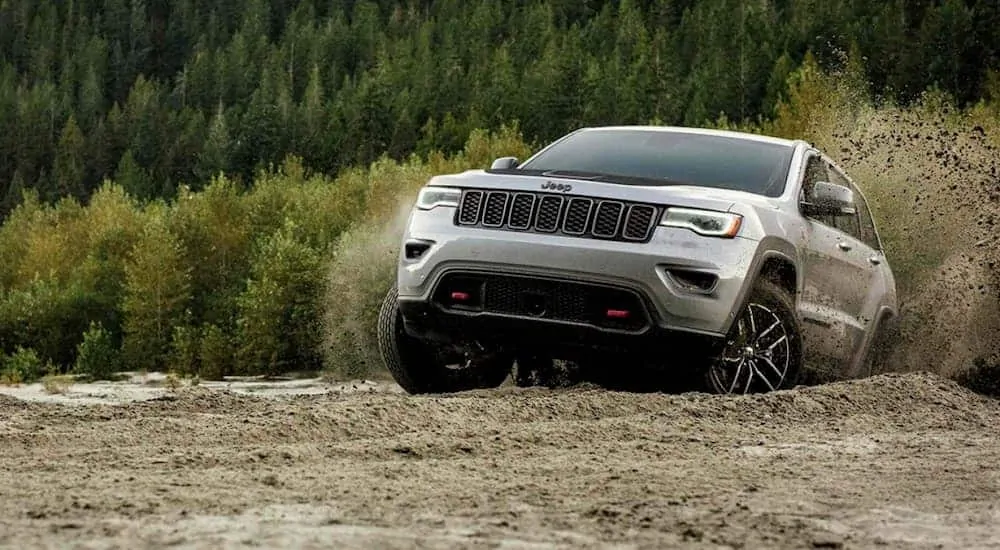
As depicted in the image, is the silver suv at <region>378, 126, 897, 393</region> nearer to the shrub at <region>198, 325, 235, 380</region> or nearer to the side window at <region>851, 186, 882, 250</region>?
the side window at <region>851, 186, 882, 250</region>

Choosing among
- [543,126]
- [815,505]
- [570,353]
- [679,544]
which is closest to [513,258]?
[570,353]

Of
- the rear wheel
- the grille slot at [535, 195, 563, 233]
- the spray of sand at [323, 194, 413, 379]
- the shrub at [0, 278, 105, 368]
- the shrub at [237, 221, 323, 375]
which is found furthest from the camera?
the shrub at [0, 278, 105, 368]

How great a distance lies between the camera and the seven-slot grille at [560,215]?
783cm

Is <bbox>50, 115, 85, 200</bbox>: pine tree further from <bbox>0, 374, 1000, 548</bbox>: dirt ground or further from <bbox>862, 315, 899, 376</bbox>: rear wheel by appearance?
<bbox>0, 374, 1000, 548</bbox>: dirt ground

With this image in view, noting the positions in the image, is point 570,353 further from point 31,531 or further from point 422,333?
point 31,531

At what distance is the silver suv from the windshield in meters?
0.02

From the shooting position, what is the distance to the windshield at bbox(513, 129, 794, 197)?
8.72 metres

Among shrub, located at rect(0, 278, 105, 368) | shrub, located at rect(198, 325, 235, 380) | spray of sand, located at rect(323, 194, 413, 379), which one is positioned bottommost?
shrub, located at rect(0, 278, 105, 368)

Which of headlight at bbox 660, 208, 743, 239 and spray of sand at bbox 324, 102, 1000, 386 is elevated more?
headlight at bbox 660, 208, 743, 239

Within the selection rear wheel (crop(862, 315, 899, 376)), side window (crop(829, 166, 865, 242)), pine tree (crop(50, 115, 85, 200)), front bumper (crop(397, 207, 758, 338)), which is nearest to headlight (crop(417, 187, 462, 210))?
front bumper (crop(397, 207, 758, 338))

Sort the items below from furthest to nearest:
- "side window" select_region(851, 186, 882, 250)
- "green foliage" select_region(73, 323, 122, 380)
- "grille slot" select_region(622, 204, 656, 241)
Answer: "green foliage" select_region(73, 323, 122, 380), "side window" select_region(851, 186, 882, 250), "grille slot" select_region(622, 204, 656, 241)

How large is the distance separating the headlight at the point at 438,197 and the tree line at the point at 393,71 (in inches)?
2626

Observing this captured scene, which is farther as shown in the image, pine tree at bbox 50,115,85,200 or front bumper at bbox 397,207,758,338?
pine tree at bbox 50,115,85,200

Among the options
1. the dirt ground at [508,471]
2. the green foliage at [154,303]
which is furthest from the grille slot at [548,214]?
the green foliage at [154,303]
